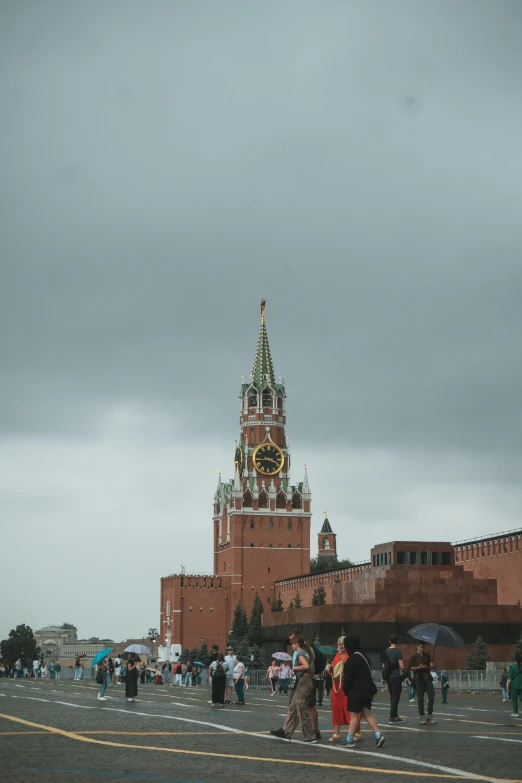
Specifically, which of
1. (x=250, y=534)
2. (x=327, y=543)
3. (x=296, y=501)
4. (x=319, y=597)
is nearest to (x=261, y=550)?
(x=250, y=534)

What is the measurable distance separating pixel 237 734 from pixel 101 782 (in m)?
5.56

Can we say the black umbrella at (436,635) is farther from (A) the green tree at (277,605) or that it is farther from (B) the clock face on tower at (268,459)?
(B) the clock face on tower at (268,459)

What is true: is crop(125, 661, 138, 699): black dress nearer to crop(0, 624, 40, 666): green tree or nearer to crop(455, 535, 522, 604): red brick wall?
crop(455, 535, 522, 604): red brick wall

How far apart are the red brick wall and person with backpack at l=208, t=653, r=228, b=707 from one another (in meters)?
34.3

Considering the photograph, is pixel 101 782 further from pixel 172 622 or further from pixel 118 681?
pixel 172 622

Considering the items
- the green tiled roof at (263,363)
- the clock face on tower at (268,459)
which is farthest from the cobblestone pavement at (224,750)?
the green tiled roof at (263,363)

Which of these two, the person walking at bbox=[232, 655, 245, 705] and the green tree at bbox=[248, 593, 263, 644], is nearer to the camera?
the person walking at bbox=[232, 655, 245, 705]

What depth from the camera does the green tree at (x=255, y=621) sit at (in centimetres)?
8588

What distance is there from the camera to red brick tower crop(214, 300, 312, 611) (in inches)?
4048

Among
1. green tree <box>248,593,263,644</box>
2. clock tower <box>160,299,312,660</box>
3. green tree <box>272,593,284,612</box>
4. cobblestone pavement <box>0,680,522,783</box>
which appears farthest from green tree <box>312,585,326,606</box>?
cobblestone pavement <box>0,680,522,783</box>

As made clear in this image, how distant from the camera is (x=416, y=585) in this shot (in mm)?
50594

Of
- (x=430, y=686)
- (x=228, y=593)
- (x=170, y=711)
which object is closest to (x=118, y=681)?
(x=170, y=711)

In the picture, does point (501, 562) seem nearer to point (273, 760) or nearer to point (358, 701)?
point (358, 701)

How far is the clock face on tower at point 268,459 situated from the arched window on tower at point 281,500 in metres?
2.48
